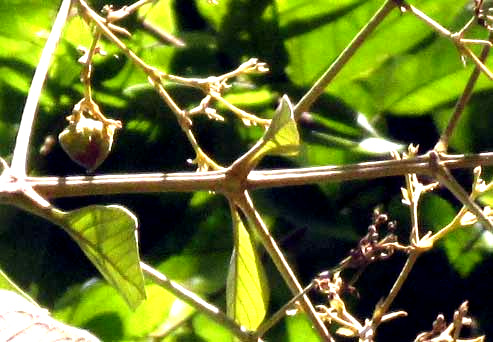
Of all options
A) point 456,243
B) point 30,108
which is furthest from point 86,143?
point 456,243

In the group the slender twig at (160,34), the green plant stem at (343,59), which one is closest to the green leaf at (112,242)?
the green plant stem at (343,59)

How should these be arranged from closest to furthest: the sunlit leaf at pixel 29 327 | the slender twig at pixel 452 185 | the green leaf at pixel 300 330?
the sunlit leaf at pixel 29 327
the slender twig at pixel 452 185
the green leaf at pixel 300 330

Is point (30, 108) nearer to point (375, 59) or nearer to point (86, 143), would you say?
point (86, 143)

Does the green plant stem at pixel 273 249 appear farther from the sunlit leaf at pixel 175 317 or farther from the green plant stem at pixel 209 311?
the sunlit leaf at pixel 175 317

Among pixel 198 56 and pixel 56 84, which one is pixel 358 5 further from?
pixel 56 84

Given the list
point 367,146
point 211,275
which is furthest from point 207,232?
point 367,146

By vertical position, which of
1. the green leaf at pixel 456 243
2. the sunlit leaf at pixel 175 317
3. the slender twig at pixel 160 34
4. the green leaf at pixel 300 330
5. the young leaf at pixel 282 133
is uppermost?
the slender twig at pixel 160 34

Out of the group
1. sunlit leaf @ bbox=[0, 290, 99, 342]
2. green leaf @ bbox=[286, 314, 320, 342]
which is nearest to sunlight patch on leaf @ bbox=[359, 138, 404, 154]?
green leaf @ bbox=[286, 314, 320, 342]
